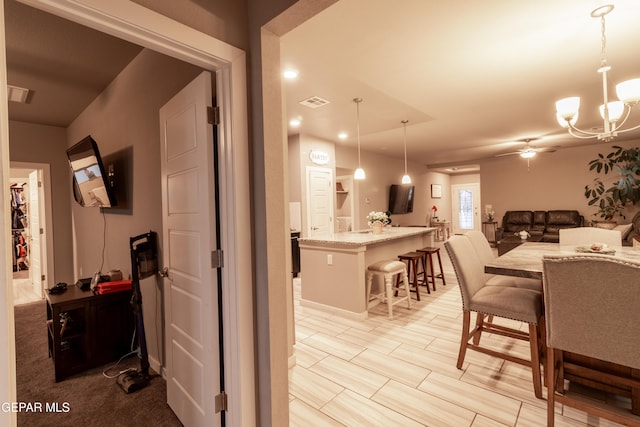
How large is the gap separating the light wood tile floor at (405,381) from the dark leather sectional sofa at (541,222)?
5.58 m

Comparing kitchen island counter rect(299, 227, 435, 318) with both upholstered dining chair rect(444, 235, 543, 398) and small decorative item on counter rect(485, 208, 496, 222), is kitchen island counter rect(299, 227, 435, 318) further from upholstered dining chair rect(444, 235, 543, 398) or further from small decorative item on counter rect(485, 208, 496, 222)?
small decorative item on counter rect(485, 208, 496, 222)

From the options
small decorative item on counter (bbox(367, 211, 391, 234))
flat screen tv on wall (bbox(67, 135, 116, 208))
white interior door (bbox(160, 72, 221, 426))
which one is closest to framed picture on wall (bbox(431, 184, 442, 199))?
small decorative item on counter (bbox(367, 211, 391, 234))

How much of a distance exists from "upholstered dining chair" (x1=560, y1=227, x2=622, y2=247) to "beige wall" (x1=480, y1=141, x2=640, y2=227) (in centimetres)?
Result: 572

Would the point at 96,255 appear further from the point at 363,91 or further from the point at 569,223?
the point at 569,223

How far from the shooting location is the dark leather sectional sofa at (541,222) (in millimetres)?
7289

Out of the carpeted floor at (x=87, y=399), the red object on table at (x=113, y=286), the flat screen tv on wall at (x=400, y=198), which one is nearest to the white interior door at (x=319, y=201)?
the flat screen tv on wall at (x=400, y=198)

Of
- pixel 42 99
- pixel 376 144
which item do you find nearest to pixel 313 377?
pixel 42 99

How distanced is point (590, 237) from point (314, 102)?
3.45 metres

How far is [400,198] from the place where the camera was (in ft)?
27.5

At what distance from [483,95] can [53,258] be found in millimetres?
6557

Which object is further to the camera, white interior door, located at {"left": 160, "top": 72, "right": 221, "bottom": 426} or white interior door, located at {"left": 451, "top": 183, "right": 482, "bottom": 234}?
white interior door, located at {"left": 451, "top": 183, "right": 482, "bottom": 234}

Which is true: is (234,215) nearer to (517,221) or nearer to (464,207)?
(517,221)

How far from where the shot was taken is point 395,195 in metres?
8.18

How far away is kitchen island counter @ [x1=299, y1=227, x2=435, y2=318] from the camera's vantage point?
11.4ft
